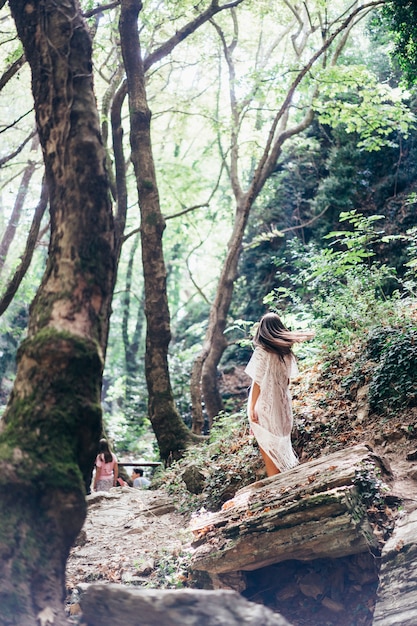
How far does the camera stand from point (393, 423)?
6809mm

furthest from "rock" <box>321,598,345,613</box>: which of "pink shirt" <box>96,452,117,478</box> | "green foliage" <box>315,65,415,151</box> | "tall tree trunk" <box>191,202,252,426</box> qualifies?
"green foliage" <box>315,65,415,151</box>

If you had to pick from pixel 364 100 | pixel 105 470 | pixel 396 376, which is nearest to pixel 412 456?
pixel 396 376

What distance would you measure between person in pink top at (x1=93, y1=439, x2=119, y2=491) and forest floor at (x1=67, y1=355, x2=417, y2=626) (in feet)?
5.94

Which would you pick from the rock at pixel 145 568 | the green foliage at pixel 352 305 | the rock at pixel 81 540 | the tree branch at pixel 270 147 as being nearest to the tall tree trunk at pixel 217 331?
the tree branch at pixel 270 147

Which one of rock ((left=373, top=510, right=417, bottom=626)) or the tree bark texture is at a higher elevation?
the tree bark texture

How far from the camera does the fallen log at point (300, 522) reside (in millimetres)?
4676

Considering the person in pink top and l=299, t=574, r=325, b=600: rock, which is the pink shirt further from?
l=299, t=574, r=325, b=600: rock

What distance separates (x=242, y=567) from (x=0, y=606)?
2245 mm

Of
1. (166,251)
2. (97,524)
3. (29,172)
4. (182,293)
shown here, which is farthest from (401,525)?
(182,293)

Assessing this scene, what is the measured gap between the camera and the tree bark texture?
10492 mm

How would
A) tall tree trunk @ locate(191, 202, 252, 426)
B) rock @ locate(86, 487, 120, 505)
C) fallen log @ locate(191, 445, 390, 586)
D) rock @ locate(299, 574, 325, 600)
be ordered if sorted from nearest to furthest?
fallen log @ locate(191, 445, 390, 586) < rock @ locate(299, 574, 325, 600) < rock @ locate(86, 487, 120, 505) < tall tree trunk @ locate(191, 202, 252, 426)

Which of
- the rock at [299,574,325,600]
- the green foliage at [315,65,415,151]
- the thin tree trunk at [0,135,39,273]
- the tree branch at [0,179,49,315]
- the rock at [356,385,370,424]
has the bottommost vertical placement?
the rock at [299,574,325,600]

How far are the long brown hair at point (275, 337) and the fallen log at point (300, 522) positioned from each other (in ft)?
4.64

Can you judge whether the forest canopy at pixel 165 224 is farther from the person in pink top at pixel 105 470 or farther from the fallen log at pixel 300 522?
the fallen log at pixel 300 522
